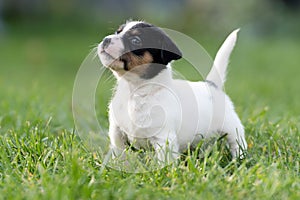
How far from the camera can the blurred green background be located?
543 cm

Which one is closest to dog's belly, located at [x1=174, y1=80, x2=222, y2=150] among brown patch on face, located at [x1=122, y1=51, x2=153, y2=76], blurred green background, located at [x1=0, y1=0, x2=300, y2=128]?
brown patch on face, located at [x1=122, y1=51, x2=153, y2=76]

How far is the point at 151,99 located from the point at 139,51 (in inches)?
11.7

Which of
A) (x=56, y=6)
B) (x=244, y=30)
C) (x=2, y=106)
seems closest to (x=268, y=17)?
(x=244, y=30)

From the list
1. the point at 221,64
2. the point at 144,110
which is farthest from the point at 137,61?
the point at 221,64

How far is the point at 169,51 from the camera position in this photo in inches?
119

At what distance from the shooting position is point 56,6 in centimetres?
1555

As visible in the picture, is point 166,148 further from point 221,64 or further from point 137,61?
point 221,64

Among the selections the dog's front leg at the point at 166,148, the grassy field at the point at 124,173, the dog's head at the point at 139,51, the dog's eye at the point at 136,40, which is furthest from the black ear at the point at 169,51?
the grassy field at the point at 124,173

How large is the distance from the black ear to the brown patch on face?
0.08 meters

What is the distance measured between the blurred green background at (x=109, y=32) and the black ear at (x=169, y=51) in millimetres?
1526

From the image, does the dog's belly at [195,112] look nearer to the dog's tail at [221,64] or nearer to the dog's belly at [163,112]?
the dog's belly at [163,112]

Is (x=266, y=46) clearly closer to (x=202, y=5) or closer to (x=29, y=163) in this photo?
(x=202, y=5)

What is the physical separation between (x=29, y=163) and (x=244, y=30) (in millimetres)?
13282

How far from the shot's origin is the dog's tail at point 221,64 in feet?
11.7
